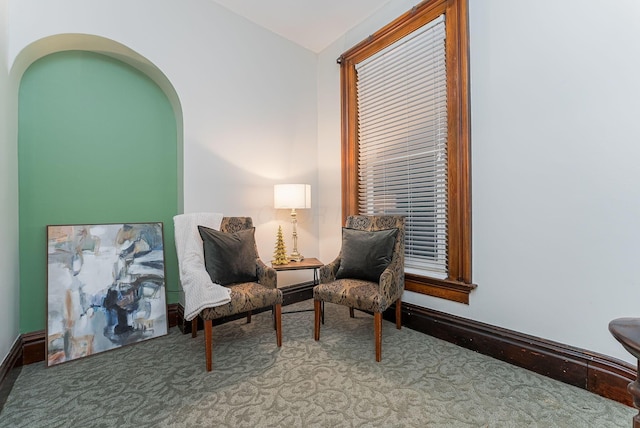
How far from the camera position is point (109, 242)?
2299 mm

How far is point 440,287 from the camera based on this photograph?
7.77 ft

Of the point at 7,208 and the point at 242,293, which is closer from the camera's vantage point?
the point at 7,208

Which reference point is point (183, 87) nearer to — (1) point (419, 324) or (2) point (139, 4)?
(2) point (139, 4)

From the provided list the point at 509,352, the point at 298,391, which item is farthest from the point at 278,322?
the point at 509,352

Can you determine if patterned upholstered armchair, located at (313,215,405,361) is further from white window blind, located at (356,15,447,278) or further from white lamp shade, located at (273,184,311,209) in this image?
white lamp shade, located at (273,184,311,209)

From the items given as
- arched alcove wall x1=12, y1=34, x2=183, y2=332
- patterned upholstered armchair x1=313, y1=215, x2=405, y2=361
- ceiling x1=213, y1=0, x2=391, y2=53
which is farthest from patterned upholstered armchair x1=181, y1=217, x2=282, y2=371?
ceiling x1=213, y1=0, x2=391, y2=53

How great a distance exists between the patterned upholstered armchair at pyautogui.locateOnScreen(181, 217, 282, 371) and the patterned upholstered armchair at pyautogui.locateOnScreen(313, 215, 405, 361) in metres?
0.35

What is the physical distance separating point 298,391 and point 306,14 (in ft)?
10.8

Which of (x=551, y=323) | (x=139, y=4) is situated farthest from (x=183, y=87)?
(x=551, y=323)

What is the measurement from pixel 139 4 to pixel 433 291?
3.38 meters

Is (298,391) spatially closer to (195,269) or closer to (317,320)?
(317,320)

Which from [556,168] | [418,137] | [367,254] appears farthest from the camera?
[418,137]

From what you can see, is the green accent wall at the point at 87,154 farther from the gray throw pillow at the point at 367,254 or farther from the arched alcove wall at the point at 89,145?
the gray throw pillow at the point at 367,254

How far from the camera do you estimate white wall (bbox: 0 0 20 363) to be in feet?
5.59
